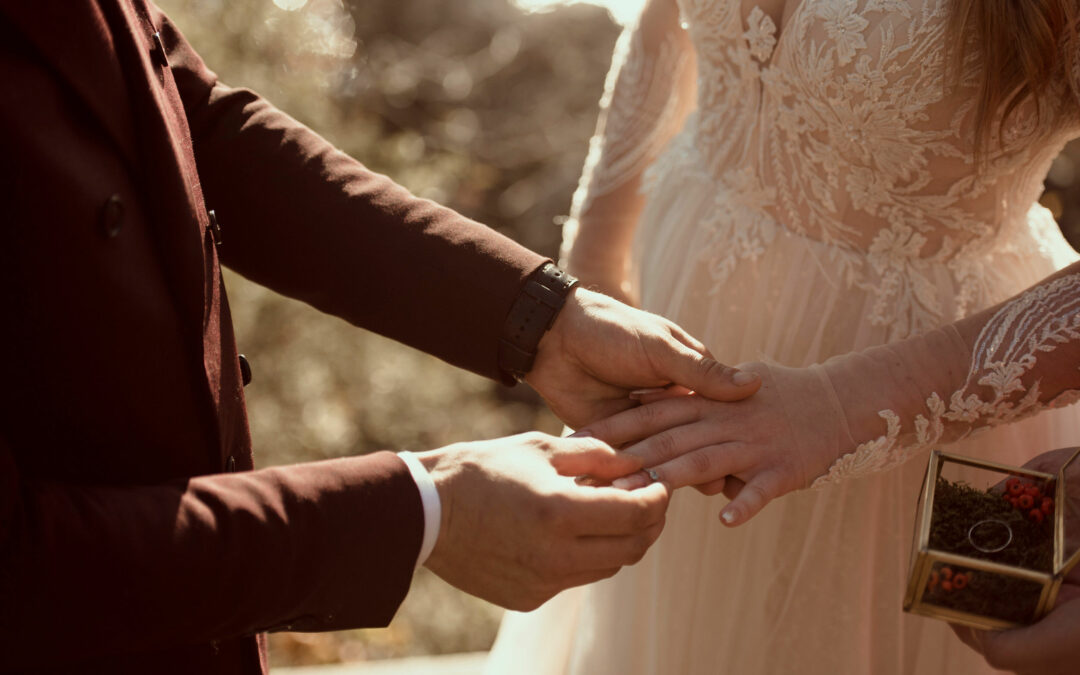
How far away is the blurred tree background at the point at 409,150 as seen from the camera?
4.18m

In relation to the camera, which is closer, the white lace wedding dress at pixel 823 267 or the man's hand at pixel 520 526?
the man's hand at pixel 520 526

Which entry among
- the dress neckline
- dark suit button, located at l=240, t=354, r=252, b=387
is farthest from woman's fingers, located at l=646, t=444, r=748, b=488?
the dress neckline

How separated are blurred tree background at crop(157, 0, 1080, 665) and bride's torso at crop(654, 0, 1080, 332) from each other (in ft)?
9.29

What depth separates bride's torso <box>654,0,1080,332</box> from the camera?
1518 mm

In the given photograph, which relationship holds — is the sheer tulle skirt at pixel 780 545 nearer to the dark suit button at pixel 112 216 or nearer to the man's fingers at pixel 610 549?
the man's fingers at pixel 610 549

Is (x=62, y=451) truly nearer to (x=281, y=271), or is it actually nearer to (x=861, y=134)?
(x=281, y=271)

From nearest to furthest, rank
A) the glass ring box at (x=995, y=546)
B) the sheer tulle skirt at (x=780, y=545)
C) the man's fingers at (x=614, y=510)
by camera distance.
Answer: the glass ring box at (x=995, y=546), the man's fingers at (x=614, y=510), the sheer tulle skirt at (x=780, y=545)

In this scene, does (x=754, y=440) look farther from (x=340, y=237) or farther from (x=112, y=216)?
(x=112, y=216)

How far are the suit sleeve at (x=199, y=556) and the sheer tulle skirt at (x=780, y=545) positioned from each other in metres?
0.86

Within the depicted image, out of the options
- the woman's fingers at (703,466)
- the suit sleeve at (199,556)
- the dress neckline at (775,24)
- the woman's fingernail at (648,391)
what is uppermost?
the dress neckline at (775,24)

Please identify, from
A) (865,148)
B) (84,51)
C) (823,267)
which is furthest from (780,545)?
(84,51)

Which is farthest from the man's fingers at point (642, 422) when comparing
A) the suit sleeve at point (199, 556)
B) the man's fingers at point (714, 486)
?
the suit sleeve at point (199, 556)

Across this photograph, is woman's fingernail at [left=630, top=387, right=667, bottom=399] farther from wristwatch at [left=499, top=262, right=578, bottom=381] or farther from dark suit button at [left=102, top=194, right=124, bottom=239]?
dark suit button at [left=102, top=194, right=124, bottom=239]

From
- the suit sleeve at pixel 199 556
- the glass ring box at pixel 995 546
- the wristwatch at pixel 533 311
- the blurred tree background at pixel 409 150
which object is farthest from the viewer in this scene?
the blurred tree background at pixel 409 150
